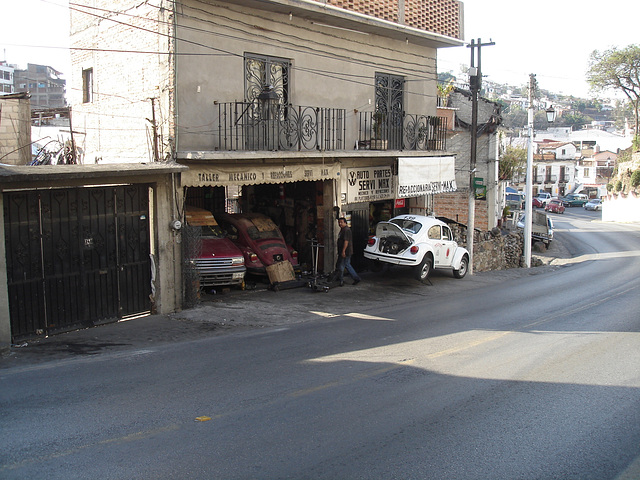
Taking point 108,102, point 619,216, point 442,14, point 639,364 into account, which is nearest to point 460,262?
point 442,14

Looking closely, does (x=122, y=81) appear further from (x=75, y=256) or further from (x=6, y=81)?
(x=6, y=81)

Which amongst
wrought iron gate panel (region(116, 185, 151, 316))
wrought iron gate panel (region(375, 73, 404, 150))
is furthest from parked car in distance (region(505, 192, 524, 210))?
wrought iron gate panel (region(116, 185, 151, 316))

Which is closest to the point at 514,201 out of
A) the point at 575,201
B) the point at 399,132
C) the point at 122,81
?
the point at 575,201

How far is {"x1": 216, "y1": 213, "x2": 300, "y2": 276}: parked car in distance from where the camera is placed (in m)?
15.4

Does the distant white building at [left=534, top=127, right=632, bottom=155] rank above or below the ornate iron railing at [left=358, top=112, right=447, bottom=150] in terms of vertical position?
above

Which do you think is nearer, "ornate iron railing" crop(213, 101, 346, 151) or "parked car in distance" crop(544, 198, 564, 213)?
"ornate iron railing" crop(213, 101, 346, 151)

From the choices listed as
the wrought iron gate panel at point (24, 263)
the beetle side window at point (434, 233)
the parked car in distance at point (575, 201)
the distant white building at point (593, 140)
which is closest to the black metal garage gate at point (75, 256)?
the wrought iron gate panel at point (24, 263)

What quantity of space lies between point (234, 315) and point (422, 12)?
1209cm

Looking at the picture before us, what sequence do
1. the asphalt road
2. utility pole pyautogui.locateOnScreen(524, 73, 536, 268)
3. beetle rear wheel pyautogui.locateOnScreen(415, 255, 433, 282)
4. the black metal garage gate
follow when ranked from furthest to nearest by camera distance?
1. utility pole pyautogui.locateOnScreen(524, 73, 536, 268)
2. beetle rear wheel pyautogui.locateOnScreen(415, 255, 433, 282)
3. the black metal garage gate
4. the asphalt road

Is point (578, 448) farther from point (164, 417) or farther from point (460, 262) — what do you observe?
point (460, 262)

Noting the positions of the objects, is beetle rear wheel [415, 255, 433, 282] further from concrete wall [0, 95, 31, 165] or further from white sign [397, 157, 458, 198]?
concrete wall [0, 95, 31, 165]

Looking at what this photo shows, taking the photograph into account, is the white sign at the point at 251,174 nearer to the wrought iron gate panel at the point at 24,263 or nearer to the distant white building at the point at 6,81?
the wrought iron gate panel at the point at 24,263

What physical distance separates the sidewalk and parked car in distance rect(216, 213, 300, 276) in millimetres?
716

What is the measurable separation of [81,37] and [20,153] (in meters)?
3.95
